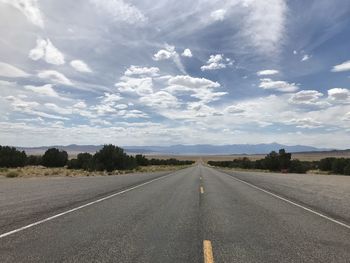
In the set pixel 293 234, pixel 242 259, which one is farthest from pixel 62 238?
pixel 293 234

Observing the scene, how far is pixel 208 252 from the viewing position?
6.60m

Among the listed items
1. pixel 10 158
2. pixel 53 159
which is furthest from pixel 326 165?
pixel 10 158

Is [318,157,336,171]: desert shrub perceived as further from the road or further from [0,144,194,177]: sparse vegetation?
the road

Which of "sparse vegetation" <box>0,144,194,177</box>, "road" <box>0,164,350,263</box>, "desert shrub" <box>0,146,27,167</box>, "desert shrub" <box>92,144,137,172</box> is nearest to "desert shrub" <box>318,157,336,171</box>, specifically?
"sparse vegetation" <box>0,144,194,177</box>

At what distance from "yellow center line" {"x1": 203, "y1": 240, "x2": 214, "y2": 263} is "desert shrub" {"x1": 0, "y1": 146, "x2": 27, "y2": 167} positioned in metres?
72.6

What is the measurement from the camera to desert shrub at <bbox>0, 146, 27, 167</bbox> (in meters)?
72.4

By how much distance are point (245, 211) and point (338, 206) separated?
4.41 meters

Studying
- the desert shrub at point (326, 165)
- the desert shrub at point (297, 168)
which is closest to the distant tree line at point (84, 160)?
the desert shrub at point (297, 168)

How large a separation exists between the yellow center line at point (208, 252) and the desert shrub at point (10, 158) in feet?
238

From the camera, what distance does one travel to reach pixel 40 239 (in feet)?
24.3

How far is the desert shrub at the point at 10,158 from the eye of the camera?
72.4 m

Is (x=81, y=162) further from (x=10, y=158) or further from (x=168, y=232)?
(x=168, y=232)

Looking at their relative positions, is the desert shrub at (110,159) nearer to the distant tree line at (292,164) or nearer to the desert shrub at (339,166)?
the distant tree line at (292,164)

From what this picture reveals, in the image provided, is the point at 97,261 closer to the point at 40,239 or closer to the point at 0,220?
the point at 40,239
